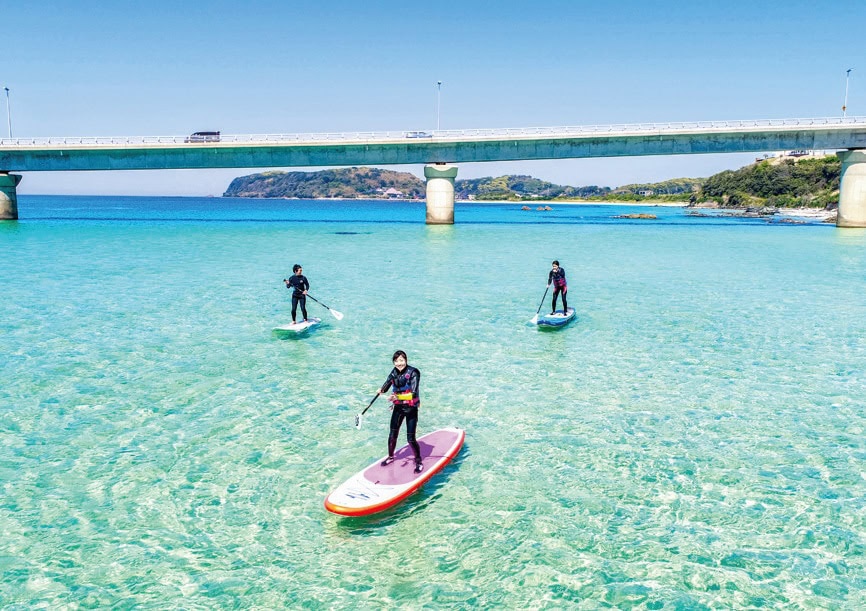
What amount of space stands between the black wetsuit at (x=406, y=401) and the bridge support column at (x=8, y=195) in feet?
266

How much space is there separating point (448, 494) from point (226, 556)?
3435 mm

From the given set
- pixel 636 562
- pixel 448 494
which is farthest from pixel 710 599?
pixel 448 494

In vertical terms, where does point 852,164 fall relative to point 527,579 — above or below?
above

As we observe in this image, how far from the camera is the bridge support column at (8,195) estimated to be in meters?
72.5

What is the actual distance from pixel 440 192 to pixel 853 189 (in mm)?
46623

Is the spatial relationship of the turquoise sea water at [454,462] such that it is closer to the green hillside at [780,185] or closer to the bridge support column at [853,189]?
the bridge support column at [853,189]

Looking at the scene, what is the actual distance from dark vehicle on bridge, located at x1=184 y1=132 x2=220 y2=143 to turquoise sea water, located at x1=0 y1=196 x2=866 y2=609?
46.5 m

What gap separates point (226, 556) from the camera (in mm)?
8078

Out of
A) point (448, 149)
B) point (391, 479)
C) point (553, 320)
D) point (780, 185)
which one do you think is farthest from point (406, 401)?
point (780, 185)

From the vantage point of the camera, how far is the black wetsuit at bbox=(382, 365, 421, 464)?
9.66m

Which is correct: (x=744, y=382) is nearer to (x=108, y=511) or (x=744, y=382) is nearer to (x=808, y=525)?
(x=808, y=525)

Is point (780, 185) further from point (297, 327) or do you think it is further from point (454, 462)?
point (454, 462)

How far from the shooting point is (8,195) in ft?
244

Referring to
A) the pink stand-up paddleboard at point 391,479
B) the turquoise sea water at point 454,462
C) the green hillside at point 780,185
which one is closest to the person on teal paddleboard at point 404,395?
the pink stand-up paddleboard at point 391,479
